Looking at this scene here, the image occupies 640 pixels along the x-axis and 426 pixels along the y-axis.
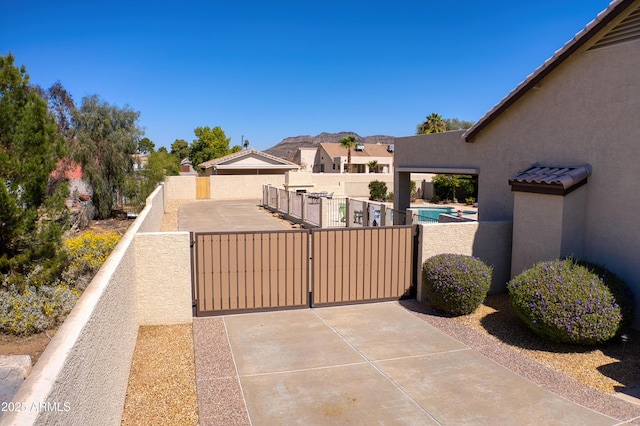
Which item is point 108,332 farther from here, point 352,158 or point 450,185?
point 352,158

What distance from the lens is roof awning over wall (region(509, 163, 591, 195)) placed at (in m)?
9.95

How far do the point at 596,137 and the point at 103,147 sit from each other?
25.8m

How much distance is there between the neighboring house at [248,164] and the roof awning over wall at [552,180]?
42.3 m

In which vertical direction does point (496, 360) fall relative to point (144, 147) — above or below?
below

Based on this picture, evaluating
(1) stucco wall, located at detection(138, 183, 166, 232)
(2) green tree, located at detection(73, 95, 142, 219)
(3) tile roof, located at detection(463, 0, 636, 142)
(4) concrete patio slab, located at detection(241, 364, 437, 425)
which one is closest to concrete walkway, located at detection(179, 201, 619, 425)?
(4) concrete patio slab, located at detection(241, 364, 437, 425)

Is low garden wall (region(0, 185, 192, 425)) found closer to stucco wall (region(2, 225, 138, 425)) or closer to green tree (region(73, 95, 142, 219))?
stucco wall (region(2, 225, 138, 425))

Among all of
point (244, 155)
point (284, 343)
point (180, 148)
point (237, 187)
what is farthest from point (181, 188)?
point (180, 148)

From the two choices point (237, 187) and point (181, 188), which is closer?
point (181, 188)

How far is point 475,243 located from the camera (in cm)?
1159

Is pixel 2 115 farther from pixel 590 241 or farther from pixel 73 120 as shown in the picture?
pixel 73 120

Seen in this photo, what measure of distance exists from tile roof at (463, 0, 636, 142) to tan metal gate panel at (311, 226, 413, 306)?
4495mm

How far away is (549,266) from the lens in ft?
29.9

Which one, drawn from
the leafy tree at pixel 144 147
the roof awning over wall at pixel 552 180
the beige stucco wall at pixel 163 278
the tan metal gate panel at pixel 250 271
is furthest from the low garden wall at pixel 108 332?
the leafy tree at pixel 144 147

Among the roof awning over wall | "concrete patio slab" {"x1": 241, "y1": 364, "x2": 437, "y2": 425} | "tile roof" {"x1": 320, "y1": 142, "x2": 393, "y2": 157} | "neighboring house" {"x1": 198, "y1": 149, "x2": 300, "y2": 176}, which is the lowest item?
"concrete patio slab" {"x1": 241, "y1": 364, "x2": 437, "y2": 425}
